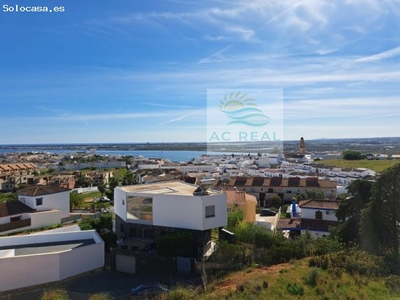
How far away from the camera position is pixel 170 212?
45.7ft

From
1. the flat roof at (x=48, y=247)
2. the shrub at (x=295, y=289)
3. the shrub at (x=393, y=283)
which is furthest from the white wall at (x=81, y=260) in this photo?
the shrub at (x=393, y=283)

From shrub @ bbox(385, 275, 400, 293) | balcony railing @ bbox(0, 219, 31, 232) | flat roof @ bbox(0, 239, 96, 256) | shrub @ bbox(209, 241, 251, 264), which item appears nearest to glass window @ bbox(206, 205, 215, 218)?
shrub @ bbox(209, 241, 251, 264)

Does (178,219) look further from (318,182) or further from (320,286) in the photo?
(318,182)

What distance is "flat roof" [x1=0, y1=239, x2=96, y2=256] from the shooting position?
12652 millimetres

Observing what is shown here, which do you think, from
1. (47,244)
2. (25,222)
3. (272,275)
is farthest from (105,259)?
(25,222)

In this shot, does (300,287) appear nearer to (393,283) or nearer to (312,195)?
(393,283)

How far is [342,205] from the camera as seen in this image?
55.5 feet

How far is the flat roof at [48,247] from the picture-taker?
41.5ft

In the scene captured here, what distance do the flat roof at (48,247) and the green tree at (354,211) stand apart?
1135 centimetres

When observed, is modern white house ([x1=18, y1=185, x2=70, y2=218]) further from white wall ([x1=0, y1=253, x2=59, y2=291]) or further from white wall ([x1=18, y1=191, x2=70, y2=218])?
white wall ([x1=0, y1=253, x2=59, y2=291])

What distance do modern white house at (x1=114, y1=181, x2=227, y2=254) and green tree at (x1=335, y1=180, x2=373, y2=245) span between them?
5.79 meters

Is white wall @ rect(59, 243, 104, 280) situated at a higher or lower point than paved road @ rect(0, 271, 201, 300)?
higher

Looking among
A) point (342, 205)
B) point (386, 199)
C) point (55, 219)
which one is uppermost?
point (386, 199)

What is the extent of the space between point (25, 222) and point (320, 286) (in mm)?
17261
